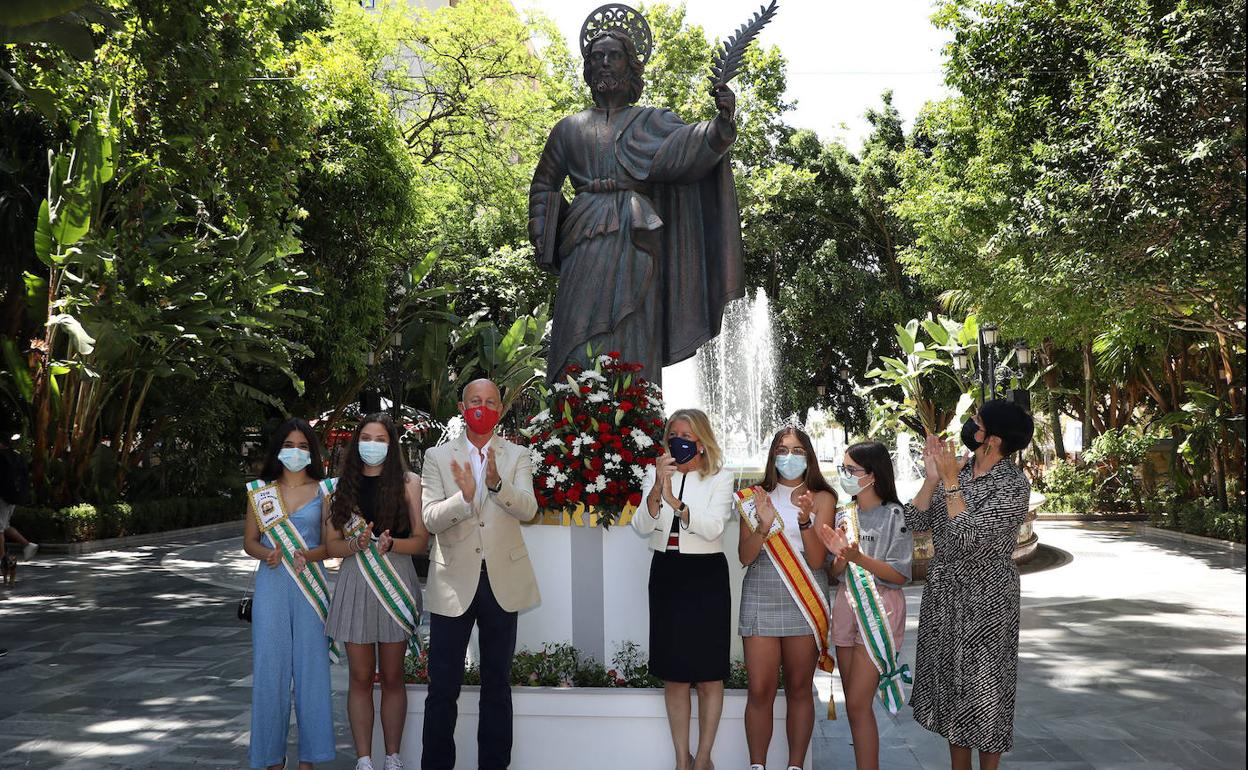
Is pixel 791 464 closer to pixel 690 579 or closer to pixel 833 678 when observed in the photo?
pixel 690 579

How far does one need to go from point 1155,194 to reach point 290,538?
9.21 meters

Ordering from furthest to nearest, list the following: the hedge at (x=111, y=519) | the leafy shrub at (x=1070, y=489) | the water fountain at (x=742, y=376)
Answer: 1. the water fountain at (x=742, y=376)
2. the leafy shrub at (x=1070, y=489)
3. the hedge at (x=111, y=519)

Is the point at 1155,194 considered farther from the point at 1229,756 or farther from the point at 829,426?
the point at 829,426

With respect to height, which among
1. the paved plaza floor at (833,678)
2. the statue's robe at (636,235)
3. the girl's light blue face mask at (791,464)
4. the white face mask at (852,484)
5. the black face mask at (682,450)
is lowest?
the paved plaza floor at (833,678)

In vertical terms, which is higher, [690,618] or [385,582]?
[385,582]

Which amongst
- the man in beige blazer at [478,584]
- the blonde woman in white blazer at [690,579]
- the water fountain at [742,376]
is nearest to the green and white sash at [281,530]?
the man in beige blazer at [478,584]

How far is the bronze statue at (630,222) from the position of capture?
612 cm

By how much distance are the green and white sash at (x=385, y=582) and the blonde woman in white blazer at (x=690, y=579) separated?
1.06 metres

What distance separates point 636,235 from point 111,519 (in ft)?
43.7

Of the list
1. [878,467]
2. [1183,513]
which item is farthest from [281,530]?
[1183,513]

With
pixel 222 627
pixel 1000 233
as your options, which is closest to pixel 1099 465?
pixel 1000 233

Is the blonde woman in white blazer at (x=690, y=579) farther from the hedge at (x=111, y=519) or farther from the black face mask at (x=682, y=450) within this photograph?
the hedge at (x=111, y=519)

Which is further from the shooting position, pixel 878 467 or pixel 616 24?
pixel 616 24

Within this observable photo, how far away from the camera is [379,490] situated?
4.82 meters
